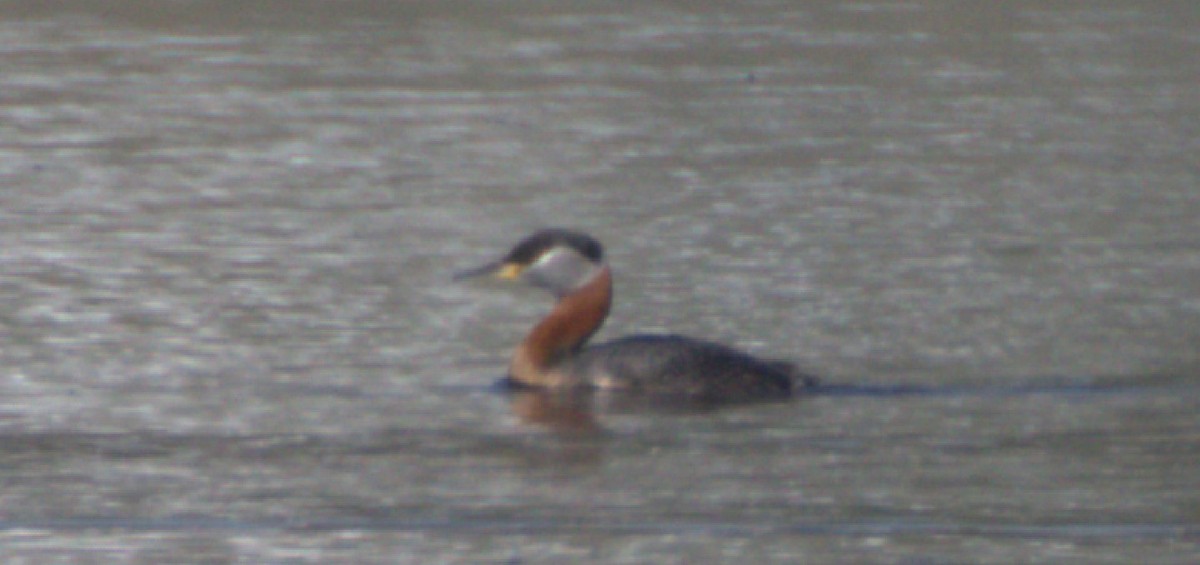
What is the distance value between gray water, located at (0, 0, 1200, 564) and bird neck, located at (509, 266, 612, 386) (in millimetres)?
234

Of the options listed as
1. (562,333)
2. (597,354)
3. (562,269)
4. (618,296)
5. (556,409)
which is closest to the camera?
(556,409)

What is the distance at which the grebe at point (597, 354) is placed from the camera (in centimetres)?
1015

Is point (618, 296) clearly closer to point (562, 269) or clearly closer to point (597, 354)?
point (562, 269)

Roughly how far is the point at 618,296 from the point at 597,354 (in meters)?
2.40

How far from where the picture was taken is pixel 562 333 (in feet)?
34.9

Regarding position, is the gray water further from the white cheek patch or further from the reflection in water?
the white cheek patch

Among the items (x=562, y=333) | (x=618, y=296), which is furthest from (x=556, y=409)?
(x=618, y=296)

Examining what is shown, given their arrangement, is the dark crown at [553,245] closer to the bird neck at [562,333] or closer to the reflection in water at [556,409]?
the bird neck at [562,333]

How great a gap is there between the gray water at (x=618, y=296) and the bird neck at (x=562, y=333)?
234mm

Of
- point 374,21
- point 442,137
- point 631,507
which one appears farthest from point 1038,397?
point 374,21

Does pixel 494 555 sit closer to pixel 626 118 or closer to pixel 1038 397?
pixel 1038 397

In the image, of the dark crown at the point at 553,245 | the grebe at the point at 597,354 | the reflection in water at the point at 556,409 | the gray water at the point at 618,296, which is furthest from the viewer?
the dark crown at the point at 553,245

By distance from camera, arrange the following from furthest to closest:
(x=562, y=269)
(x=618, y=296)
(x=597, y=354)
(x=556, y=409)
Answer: (x=618, y=296) < (x=562, y=269) < (x=597, y=354) < (x=556, y=409)

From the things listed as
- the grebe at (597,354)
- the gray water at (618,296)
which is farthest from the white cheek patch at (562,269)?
the gray water at (618,296)
